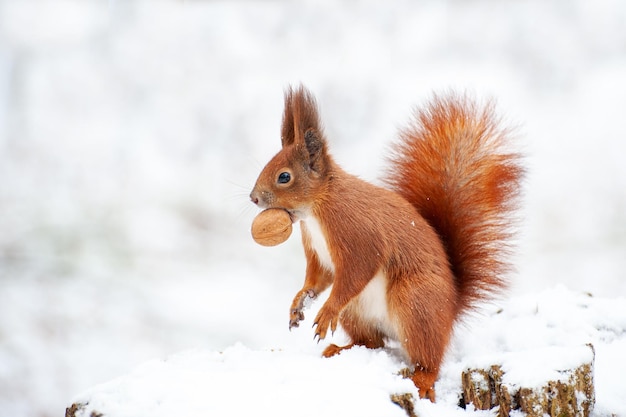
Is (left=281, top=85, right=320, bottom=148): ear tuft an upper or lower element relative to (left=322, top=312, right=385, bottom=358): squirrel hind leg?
upper

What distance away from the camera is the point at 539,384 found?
1537 millimetres

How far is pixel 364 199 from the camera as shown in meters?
1.74

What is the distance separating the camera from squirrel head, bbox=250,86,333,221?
5.62ft

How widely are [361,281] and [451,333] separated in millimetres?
310

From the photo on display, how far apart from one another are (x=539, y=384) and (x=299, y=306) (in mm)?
601

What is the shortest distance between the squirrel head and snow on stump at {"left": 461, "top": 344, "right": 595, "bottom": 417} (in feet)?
1.89

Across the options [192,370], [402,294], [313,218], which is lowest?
[192,370]

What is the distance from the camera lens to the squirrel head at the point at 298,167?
5.62 ft

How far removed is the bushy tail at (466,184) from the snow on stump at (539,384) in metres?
0.27

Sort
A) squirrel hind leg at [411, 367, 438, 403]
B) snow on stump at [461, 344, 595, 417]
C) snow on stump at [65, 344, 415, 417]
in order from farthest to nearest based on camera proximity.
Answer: squirrel hind leg at [411, 367, 438, 403] < snow on stump at [461, 344, 595, 417] < snow on stump at [65, 344, 415, 417]

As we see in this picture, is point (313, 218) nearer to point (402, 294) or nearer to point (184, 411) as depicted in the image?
point (402, 294)

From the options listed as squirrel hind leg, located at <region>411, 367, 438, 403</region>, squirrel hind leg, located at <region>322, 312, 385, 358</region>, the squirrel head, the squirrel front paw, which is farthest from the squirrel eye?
squirrel hind leg, located at <region>411, 367, 438, 403</region>

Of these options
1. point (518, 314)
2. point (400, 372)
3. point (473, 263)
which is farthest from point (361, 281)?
point (518, 314)

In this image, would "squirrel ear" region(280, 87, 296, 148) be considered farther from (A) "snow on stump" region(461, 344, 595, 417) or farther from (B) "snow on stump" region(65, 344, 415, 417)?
(A) "snow on stump" region(461, 344, 595, 417)
